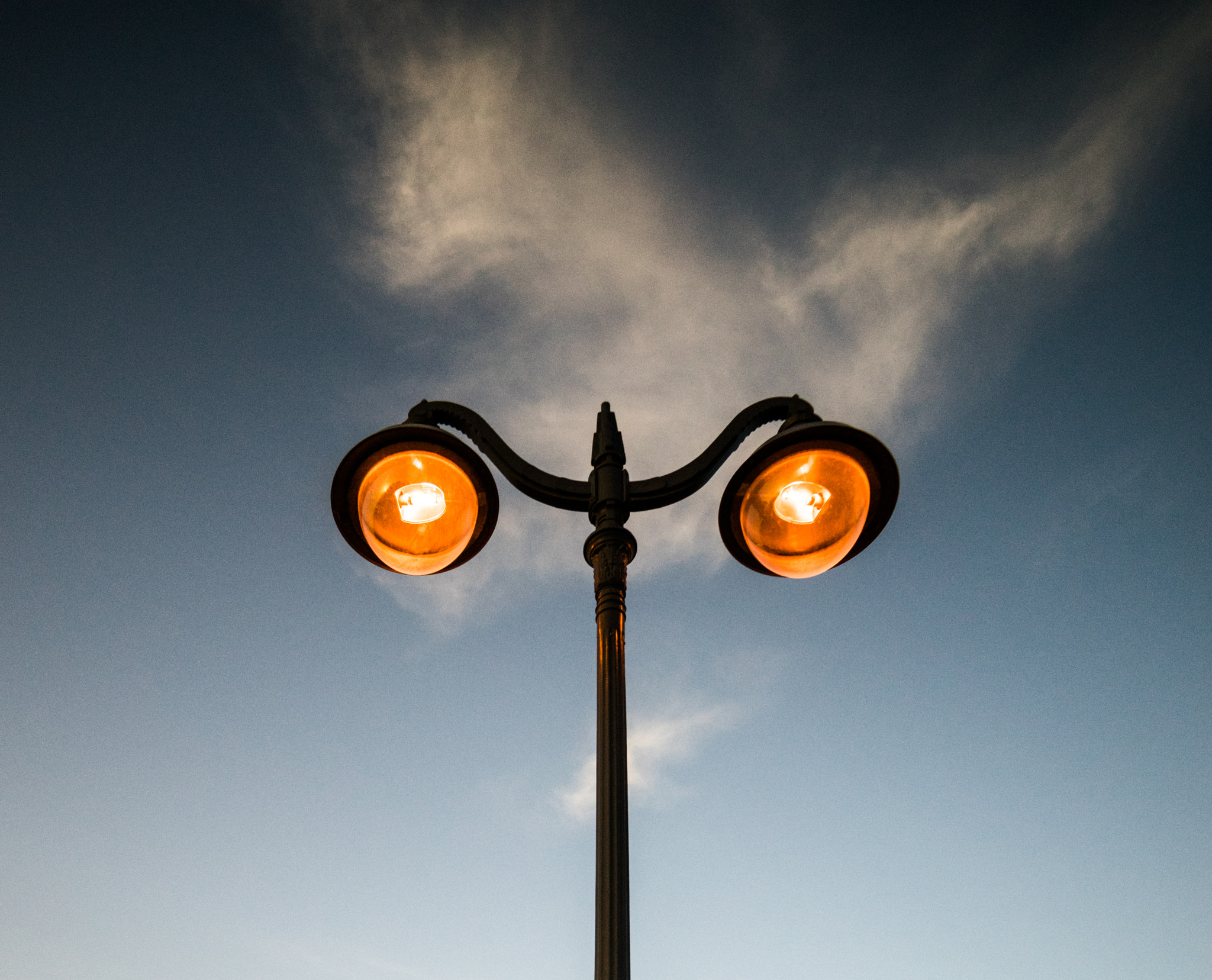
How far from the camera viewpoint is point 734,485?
364 centimetres

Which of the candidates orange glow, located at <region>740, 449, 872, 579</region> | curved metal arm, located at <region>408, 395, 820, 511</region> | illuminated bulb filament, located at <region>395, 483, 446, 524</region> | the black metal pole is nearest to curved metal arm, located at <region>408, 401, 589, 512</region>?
curved metal arm, located at <region>408, 395, 820, 511</region>

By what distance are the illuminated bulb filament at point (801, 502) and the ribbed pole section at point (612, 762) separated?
890mm

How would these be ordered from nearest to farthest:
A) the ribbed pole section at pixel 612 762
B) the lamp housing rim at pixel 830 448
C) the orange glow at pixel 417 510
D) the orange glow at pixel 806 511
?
the ribbed pole section at pixel 612 762 → the lamp housing rim at pixel 830 448 → the orange glow at pixel 806 511 → the orange glow at pixel 417 510

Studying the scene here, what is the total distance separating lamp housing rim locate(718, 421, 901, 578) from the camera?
348cm

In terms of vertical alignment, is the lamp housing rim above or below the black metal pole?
above

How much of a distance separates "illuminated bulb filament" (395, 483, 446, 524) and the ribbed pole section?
0.92m

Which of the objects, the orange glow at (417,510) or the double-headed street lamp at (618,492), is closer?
the double-headed street lamp at (618,492)

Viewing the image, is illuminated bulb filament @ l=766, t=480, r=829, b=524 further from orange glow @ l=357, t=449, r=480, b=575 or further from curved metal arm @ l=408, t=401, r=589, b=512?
orange glow @ l=357, t=449, r=480, b=575

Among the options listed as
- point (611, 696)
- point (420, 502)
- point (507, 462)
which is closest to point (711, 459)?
point (507, 462)

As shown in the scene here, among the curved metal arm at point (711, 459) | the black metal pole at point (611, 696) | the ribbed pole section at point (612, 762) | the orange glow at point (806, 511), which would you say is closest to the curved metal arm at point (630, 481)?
the curved metal arm at point (711, 459)

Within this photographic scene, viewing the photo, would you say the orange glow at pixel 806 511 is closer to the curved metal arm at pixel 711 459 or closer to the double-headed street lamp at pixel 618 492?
the double-headed street lamp at pixel 618 492

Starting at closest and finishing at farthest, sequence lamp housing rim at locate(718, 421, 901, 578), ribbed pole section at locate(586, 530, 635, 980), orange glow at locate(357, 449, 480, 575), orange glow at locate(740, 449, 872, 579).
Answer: ribbed pole section at locate(586, 530, 635, 980) < lamp housing rim at locate(718, 421, 901, 578) < orange glow at locate(740, 449, 872, 579) < orange glow at locate(357, 449, 480, 575)

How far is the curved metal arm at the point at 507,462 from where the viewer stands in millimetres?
3660

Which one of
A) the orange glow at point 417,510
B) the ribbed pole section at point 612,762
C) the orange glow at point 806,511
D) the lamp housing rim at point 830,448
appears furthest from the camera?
the orange glow at point 417,510
